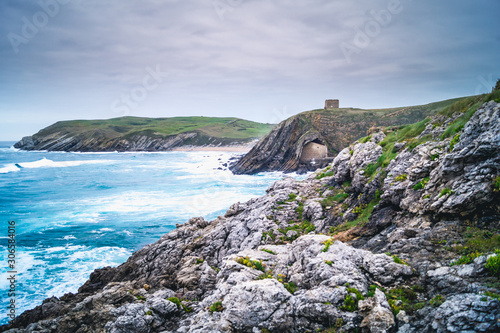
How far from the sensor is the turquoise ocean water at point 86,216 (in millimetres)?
20094

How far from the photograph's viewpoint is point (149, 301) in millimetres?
10148

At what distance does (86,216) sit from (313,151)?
167ft

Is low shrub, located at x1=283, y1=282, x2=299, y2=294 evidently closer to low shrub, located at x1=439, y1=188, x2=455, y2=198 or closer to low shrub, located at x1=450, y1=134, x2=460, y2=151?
low shrub, located at x1=439, y1=188, x2=455, y2=198

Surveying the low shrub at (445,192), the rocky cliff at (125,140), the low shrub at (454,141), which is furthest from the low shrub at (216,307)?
the rocky cliff at (125,140)

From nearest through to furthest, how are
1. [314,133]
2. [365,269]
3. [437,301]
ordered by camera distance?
[437,301], [365,269], [314,133]

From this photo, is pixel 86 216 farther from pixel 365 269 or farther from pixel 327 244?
pixel 365 269

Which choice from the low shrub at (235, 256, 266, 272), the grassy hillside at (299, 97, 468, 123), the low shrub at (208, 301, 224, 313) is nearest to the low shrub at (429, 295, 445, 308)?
the low shrub at (235, 256, 266, 272)

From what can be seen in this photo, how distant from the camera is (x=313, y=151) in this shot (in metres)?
66.8

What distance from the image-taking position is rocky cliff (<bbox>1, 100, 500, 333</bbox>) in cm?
722

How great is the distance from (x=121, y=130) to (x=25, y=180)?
13082 cm

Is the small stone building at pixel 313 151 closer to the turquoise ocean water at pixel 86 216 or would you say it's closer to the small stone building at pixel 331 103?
the turquoise ocean water at pixel 86 216

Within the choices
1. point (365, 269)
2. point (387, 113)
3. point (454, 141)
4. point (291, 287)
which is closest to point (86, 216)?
point (291, 287)

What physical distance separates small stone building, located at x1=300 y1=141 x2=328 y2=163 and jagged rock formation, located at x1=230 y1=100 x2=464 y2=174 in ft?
3.46

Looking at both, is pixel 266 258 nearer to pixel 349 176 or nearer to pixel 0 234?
pixel 349 176
